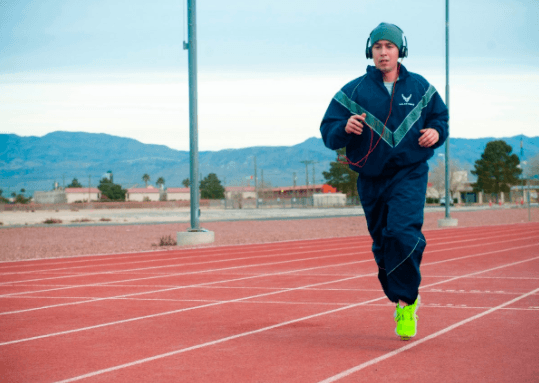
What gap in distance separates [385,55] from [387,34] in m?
0.15

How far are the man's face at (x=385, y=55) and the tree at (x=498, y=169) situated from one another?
335 ft

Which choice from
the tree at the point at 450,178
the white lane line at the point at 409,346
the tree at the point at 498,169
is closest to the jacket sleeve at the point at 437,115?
the white lane line at the point at 409,346

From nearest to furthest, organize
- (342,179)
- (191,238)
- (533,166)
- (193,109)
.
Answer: (191,238)
(193,109)
(342,179)
(533,166)

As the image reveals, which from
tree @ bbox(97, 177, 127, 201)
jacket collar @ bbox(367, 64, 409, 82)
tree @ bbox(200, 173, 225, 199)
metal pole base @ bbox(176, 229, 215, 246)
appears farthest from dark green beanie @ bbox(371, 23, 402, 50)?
tree @ bbox(200, 173, 225, 199)

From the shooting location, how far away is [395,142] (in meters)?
4.79

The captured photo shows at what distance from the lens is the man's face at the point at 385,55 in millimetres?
4902

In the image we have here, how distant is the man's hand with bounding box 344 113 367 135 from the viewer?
4711 millimetres

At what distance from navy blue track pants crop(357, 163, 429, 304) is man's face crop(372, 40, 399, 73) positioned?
2.32 ft

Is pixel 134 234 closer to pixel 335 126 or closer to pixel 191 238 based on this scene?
pixel 191 238

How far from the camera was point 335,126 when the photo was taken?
489 centimetres

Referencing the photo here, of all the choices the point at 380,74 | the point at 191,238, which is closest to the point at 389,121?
the point at 380,74

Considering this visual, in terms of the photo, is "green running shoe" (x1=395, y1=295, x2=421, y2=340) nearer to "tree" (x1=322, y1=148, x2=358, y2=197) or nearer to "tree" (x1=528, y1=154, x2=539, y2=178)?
"tree" (x1=322, y1=148, x2=358, y2=197)

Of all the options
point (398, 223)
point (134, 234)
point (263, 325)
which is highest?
point (398, 223)

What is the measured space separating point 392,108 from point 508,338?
6.03ft
